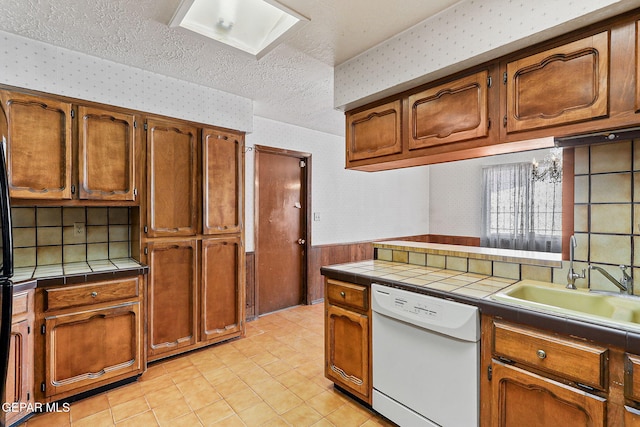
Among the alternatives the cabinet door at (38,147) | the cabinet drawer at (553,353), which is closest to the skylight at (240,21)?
the cabinet door at (38,147)

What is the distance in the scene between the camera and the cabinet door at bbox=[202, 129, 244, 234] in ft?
9.25

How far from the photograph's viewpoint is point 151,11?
5.78 ft

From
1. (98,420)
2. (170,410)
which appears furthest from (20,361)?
(170,410)

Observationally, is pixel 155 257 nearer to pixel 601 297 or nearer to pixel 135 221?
pixel 135 221

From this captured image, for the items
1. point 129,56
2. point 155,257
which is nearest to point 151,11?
point 129,56

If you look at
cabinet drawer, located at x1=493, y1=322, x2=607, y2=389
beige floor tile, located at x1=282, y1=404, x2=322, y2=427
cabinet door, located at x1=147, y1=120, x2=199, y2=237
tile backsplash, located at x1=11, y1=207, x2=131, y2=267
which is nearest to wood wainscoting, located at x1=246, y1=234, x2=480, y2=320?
cabinet door, located at x1=147, y1=120, x2=199, y2=237

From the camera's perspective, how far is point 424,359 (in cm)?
166

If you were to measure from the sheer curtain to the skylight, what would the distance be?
4.82m

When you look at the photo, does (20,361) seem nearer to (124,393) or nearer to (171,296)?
(124,393)

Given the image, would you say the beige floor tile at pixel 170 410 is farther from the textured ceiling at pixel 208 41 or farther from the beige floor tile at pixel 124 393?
the textured ceiling at pixel 208 41

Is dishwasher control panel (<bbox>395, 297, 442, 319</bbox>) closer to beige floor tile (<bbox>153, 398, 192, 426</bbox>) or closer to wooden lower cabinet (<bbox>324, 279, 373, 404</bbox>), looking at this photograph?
wooden lower cabinet (<bbox>324, 279, 373, 404</bbox>)

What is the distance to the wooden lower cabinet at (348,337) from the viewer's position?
197 cm

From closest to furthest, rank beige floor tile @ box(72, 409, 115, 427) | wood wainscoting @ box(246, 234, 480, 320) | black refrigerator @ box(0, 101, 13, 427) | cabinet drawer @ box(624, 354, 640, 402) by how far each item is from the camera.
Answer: black refrigerator @ box(0, 101, 13, 427) < cabinet drawer @ box(624, 354, 640, 402) < beige floor tile @ box(72, 409, 115, 427) < wood wainscoting @ box(246, 234, 480, 320)

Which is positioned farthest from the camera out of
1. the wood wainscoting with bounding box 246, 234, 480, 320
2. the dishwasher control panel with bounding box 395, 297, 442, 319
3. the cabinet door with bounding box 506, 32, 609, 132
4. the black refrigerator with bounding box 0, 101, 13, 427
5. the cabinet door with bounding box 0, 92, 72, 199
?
the wood wainscoting with bounding box 246, 234, 480, 320
